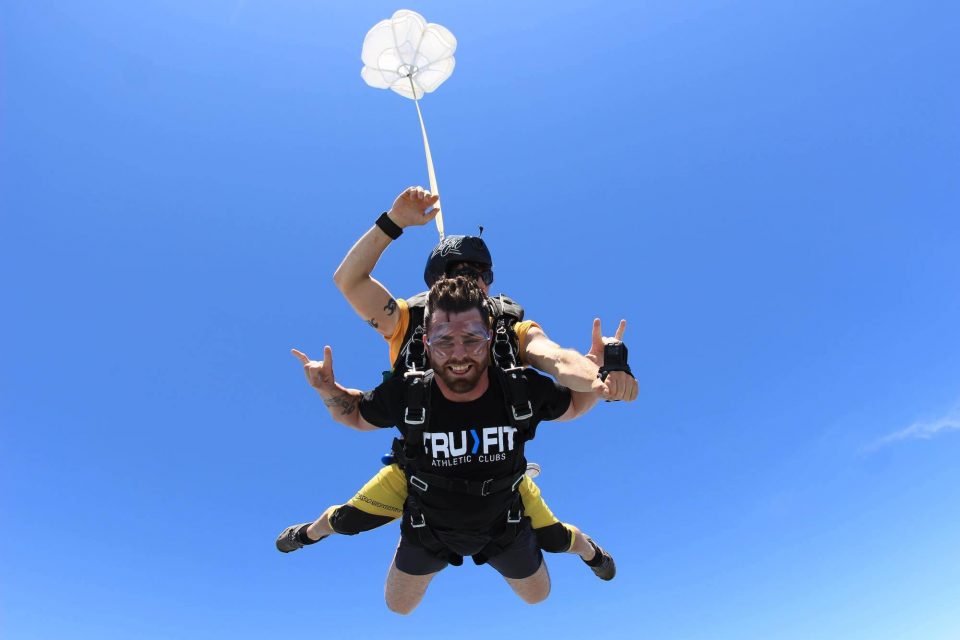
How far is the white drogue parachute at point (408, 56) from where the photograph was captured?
6.00 metres

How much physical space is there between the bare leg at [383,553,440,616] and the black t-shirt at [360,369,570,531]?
5.17 ft

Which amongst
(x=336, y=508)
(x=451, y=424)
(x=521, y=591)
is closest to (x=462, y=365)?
(x=451, y=424)

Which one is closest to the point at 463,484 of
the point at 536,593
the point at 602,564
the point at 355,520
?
the point at 355,520

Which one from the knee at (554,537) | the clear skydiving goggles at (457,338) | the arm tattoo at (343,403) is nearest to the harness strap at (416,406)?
the clear skydiving goggles at (457,338)

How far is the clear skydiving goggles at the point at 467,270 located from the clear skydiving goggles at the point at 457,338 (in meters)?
0.99

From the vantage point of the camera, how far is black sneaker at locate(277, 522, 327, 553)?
6163 mm

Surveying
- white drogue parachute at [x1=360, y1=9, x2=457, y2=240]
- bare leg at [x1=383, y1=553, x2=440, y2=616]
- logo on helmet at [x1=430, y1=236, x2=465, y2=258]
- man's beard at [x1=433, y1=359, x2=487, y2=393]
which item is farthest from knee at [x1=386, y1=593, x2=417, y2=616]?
white drogue parachute at [x1=360, y1=9, x2=457, y2=240]

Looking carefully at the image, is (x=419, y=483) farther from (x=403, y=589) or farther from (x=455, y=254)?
(x=455, y=254)

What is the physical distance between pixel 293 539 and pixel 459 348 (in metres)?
3.71

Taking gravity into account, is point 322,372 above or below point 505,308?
below

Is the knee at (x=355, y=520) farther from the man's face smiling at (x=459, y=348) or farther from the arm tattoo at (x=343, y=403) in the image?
the man's face smiling at (x=459, y=348)

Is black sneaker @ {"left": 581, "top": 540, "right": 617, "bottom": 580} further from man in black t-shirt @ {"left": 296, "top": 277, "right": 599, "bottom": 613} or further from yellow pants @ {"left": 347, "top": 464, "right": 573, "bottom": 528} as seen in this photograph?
man in black t-shirt @ {"left": 296, "top": 277, "right": 599, "bottom": 613}

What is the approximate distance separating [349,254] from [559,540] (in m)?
3.78

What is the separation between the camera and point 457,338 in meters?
4.11
